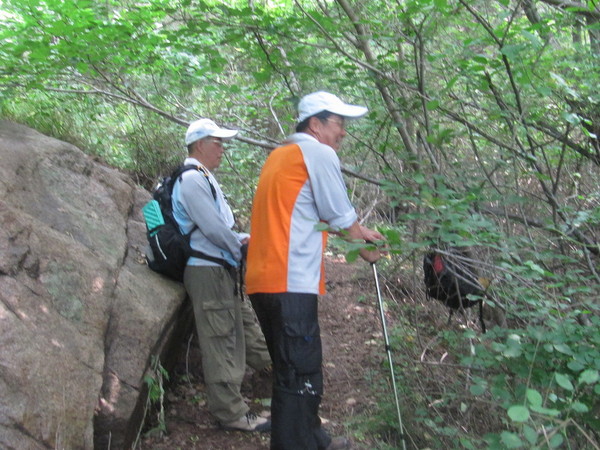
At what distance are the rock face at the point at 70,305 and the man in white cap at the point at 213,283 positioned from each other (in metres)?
0.32

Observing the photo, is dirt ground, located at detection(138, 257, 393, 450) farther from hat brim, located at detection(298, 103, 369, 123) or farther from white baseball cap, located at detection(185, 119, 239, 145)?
hat brim, located at detection(298, 103, 369, 123)

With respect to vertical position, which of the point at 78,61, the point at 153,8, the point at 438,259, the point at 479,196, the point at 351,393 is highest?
the point at 153,8

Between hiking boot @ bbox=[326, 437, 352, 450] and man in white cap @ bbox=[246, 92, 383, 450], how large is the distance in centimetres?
45

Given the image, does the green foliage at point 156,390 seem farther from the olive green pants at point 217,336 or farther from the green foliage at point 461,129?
the green foliage at point 461,129

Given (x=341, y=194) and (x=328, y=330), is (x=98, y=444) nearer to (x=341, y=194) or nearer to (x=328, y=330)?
(x=341, y=194)

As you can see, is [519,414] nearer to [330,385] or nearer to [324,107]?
[324,107]

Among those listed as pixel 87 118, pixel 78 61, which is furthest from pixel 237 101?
Answer: pixel 78 61

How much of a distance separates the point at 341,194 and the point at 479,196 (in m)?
0.94

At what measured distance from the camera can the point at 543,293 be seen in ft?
11.1

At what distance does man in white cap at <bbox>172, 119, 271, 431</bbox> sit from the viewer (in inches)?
171

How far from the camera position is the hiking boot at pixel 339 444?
4046mm

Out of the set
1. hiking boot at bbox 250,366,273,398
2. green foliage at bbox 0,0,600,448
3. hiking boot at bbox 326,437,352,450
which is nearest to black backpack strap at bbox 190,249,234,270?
green foliage at bbox 0,0,600,448

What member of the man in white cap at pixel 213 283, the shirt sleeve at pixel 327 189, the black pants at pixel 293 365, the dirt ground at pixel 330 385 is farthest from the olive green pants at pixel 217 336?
the shirt sleeve at pixel 327 189

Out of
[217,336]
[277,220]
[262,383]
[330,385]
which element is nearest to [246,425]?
[217,336]
